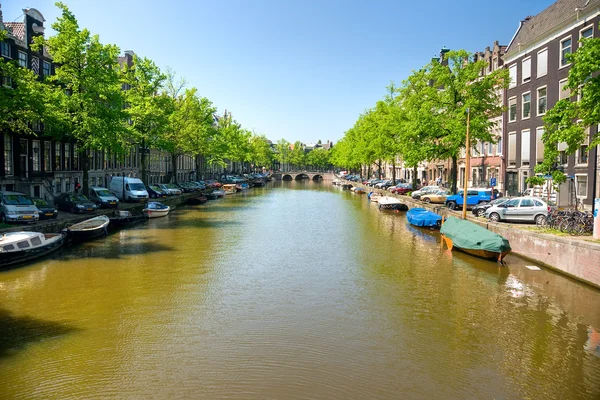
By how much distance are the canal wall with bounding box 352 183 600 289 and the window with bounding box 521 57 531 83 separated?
22.2 metres

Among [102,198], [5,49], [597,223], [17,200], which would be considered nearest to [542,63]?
[597,223]

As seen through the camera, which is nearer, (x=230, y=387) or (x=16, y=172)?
(x=230, y=387)

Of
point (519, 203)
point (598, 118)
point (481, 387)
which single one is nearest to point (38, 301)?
point (481, 387)

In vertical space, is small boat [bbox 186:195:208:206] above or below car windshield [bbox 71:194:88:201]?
below

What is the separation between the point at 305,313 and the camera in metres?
16.2

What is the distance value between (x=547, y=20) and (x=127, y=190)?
43171 millimetres

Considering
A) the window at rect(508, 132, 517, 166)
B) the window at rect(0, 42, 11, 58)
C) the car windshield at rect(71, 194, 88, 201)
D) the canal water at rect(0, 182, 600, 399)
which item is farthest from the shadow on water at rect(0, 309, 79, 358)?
the window at rect(508, 132, 517, 166)

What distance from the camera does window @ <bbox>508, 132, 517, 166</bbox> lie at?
46562 millimetres

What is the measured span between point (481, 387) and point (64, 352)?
1108 cm

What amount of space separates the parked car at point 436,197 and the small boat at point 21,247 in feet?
116

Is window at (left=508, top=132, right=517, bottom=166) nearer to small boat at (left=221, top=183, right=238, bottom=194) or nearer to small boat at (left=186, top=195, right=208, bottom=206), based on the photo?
small boat at (left=186, top=195, right=208, bottom=206)

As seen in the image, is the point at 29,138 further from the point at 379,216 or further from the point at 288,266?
the point at 379,216

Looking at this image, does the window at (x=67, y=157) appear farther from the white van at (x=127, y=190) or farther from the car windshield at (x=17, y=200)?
the car windshield at (x=17, y=200)

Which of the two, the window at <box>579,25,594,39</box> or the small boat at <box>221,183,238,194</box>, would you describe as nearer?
the window at <box>579,25,594,39</box>
